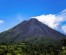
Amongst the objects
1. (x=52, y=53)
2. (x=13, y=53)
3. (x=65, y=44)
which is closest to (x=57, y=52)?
(x=52, y=53)

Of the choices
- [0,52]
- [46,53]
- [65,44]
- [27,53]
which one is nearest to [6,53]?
[0,52]

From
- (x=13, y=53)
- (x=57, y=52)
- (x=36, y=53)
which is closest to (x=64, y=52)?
(x=57, y=52)

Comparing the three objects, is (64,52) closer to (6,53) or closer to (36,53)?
(36,53)

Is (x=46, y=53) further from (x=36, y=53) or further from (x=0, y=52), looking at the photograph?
(x=0, y=52)

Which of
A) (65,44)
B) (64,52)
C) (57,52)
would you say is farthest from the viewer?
(65,44)

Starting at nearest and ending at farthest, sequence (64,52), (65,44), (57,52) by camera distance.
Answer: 1. (64,52)
2. (57,52)
3. (65,44)

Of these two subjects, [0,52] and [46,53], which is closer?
[0,52]

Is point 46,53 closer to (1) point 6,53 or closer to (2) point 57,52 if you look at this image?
(2) point 57,52

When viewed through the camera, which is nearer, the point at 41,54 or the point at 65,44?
the point at 41,54
